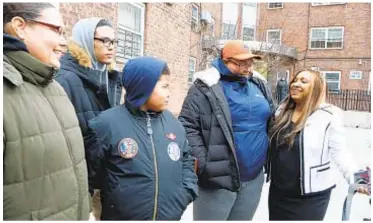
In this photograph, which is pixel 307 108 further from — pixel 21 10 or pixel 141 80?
pixel 21 10

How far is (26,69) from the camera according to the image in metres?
1.34

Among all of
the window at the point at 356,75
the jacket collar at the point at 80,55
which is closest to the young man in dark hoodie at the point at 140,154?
the jacket collar at the point at 80,55

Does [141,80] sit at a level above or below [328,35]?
below

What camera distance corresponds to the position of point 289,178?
2363 mm

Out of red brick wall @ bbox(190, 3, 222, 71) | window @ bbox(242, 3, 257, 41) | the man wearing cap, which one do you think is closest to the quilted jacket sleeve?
the man wearing cap

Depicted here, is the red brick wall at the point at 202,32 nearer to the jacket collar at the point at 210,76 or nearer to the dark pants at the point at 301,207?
the jacket collar at the point at 210,76

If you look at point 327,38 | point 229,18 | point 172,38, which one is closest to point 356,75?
point 327,38

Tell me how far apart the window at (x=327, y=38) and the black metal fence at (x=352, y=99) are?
3272 millimetres

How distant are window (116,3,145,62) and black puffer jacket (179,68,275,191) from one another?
15.5 ft

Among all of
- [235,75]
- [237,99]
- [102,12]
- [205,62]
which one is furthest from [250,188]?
[205,62]

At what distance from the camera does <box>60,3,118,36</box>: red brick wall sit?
4902 mm

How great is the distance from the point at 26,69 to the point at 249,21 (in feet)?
70.9

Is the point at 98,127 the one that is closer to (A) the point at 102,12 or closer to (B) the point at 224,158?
(B) the point at 224,158

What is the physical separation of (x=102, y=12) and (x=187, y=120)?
13.5ft
